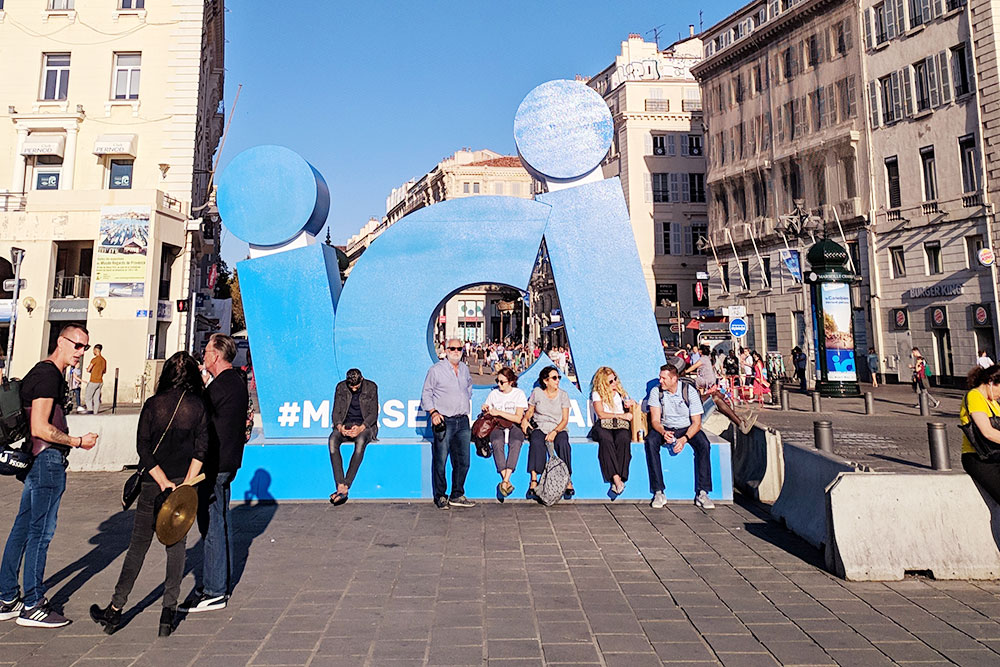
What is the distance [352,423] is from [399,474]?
781mm

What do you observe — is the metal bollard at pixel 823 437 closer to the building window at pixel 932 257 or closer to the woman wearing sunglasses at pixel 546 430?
the woman wearing sunglasses at pixel 546 430

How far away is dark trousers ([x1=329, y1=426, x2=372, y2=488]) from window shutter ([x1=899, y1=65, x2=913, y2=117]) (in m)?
28.1

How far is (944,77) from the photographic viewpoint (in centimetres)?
2383

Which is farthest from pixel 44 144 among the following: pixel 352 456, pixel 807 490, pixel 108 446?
pixel 807 490

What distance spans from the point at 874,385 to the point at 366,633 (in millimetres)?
27511

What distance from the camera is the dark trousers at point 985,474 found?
4.44 metres

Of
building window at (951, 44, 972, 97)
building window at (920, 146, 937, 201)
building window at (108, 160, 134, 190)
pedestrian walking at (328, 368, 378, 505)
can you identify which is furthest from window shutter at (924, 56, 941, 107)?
building window at (108, 160, 134, 190)

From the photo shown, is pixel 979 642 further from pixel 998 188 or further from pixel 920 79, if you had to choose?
pixel 920 79

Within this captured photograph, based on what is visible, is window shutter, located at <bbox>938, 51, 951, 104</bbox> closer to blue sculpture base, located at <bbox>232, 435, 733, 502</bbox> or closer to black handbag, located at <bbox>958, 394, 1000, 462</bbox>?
blue sculpture base, located at <bbox>232, 435, 733, 502</bbox>

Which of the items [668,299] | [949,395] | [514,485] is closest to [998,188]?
[949,395]

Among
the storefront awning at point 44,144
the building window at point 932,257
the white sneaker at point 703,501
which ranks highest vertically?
the storefront awning at point 44,144

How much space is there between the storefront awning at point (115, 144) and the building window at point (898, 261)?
1201 inches

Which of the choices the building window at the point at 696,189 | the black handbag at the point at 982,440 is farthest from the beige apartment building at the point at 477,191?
the black handbag at the point at 982,440

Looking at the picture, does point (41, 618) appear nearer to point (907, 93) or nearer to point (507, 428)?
point (507, 428)
